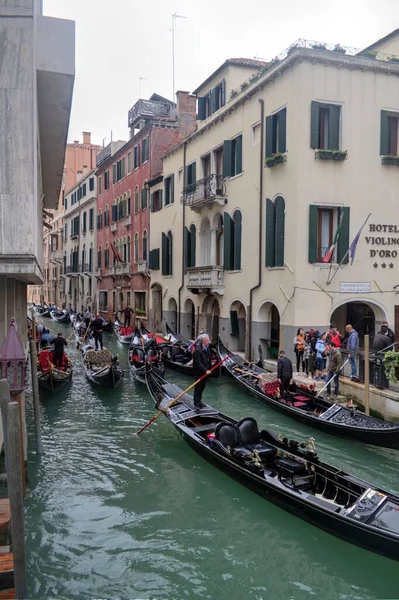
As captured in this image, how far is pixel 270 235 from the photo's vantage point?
44.9 ft

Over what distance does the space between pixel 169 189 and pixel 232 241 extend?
668 centimetres

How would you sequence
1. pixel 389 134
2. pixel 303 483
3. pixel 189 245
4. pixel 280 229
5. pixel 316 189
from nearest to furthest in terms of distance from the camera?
1. pixel 303 483
2. pixel 316 189
3. pixel 389 134
4. pixel 280 229
5. pixel 189 245

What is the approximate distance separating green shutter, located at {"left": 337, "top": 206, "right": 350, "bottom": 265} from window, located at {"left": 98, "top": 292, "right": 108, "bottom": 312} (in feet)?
71.4

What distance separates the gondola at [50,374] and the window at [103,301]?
63.8 feet

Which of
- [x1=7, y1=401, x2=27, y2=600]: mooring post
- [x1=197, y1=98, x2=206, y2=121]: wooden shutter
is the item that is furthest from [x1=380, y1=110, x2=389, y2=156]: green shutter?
[x1=7, y1=401, x2=27, y2=600]: mooring post

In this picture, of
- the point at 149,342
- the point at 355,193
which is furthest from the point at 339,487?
the point at 149,342

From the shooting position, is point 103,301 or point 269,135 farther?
point 103,301

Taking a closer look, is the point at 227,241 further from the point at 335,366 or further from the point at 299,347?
the point at 335,366

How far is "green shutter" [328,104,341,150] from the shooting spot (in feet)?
41.7

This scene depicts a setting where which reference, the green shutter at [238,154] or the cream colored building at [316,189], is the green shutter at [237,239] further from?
the green shutter at [238,154]

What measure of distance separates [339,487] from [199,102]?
620 inches

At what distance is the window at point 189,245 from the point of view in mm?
19141

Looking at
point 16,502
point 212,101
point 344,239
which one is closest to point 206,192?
point 212,101

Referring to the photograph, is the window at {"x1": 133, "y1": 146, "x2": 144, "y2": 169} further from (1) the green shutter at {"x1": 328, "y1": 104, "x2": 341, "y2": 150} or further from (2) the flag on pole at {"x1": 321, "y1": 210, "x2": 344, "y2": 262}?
(2) the flag on pole at {"x1": 321, "y1": 210, "x2": 344, "y2": 262}
